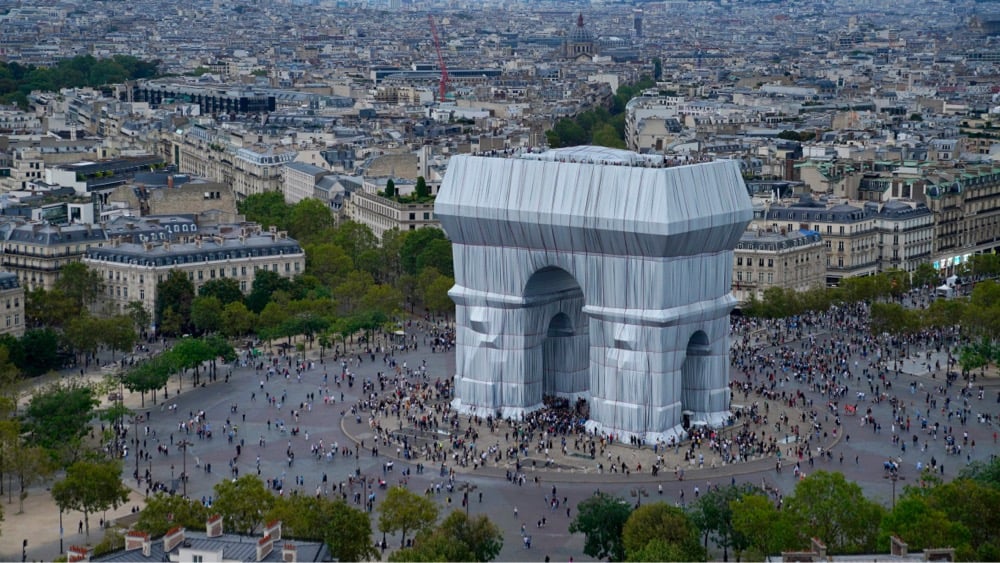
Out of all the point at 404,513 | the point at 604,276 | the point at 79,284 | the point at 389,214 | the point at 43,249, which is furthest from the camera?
the point at 389,214

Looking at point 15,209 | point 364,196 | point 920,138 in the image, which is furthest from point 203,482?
point 920,138

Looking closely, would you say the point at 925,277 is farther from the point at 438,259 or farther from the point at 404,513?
the point at 404,513

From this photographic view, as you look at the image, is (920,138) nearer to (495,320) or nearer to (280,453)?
(495,320)

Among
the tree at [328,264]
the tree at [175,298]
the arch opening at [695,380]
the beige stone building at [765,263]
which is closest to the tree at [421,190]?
the tree at [328,264]

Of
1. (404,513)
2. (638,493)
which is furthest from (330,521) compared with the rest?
(638,493)

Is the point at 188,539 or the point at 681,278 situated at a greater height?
the point at 681,278

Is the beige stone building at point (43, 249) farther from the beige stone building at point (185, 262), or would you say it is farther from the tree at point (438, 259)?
the tree at point (438, 259)
